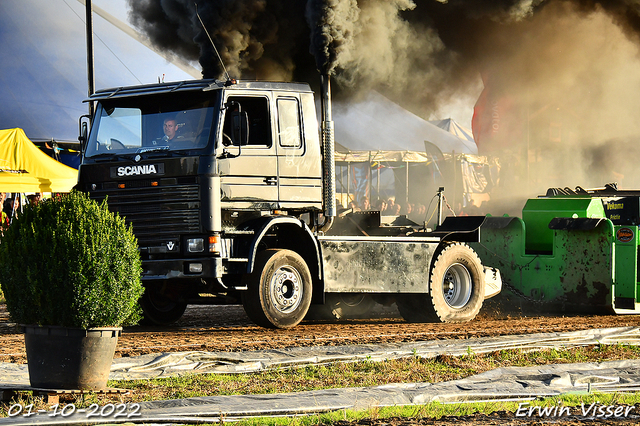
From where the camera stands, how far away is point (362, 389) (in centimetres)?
605

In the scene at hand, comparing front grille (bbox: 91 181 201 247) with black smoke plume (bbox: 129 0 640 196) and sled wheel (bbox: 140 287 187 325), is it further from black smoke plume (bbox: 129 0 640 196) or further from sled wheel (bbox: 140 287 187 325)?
black smoke plume (bbox: 129 0 640 196)

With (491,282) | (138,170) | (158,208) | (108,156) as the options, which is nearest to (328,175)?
(158,208)

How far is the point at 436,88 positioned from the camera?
21891 millimetres

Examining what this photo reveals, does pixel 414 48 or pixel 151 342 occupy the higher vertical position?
pixel 414 48

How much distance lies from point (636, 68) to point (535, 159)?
6.80 metres

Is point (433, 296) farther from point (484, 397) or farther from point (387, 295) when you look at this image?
point (484, 397)

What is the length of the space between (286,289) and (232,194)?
4.60 ft

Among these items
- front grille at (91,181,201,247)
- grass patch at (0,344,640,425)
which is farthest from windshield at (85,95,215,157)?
grass patch at (0,344,640,425)

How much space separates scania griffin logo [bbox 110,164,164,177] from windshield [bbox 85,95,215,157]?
0.20 metres

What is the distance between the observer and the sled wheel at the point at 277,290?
9609 mm

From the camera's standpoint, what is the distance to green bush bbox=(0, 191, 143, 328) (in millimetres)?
5641

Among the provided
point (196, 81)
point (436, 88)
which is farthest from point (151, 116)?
point (436, 88)

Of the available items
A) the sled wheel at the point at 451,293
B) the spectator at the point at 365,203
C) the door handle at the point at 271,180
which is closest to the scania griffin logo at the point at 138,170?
the door handle at the point at 271,180

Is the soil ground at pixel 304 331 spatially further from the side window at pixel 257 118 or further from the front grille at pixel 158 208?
the side window at pixel 257 118
